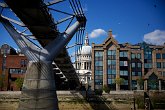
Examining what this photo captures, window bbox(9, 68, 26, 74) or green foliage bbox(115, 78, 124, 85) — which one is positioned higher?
window bbox(9, 68, 26, 74)

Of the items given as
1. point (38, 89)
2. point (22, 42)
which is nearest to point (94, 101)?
point (38, 89)

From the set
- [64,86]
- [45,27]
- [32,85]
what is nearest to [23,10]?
[45,27]

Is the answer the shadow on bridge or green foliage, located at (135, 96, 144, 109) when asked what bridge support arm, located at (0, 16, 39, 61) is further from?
green foliage, located at (135, 96, 144, 109)

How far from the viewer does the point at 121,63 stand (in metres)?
82.6

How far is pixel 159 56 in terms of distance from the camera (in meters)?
82.2

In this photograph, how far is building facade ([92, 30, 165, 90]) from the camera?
3189 inches

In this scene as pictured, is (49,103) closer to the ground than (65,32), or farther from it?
closer to the ground

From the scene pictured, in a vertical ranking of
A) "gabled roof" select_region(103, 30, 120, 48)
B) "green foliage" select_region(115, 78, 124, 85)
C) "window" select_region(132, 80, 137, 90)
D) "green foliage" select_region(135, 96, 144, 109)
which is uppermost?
"gabled roof" select_region(103, 30, 120, 48)

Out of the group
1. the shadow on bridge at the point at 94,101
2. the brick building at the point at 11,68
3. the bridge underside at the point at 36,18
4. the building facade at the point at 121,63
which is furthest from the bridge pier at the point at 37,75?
the building facade at the point at 121,63

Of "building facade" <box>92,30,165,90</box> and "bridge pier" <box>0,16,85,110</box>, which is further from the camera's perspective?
"building facade" <box>92,30,165,90</box>

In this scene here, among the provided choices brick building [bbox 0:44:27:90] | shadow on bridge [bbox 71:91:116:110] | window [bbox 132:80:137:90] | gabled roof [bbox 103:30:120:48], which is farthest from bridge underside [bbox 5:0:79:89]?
window [bbox 132:80:137:90]

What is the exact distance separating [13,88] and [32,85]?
5170cm

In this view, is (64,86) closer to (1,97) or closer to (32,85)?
(1,97)

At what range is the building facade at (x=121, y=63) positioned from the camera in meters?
81.0
